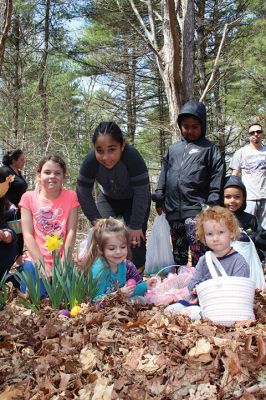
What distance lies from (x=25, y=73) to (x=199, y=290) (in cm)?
1307

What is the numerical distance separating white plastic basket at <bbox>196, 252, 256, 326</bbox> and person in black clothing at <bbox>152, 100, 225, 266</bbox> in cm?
105

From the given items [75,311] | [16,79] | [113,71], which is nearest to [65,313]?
[75,311]

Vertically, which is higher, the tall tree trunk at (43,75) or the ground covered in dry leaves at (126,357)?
the tall tree trunk at (43,75)

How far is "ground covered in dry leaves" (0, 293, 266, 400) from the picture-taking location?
1809mm

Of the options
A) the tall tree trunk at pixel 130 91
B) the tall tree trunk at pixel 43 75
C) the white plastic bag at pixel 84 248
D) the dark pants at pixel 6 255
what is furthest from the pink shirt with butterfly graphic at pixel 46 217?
the tall tree trunk at pixel 43 75

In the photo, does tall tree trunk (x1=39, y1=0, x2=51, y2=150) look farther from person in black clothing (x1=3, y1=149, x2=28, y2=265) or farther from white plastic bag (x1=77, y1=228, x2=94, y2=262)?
white plastic bag (x1=77, y1=228, x2=94, y2=262)

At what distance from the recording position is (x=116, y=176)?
141 inches

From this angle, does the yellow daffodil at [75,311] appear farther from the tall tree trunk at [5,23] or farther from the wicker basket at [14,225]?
the tall tree trunk at [5,23]

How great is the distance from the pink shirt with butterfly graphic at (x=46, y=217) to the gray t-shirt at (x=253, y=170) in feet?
9.94

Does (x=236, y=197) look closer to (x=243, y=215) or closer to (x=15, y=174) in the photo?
(x=243, y=215)

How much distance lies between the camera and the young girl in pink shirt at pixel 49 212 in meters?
3.59

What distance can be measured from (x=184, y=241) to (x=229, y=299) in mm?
1388

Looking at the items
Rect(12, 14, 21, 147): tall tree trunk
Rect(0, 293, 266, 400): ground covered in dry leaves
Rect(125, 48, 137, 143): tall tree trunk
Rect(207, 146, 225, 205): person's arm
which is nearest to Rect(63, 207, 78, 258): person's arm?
Rect(0, 293, 266, 400): ground covered in dry leaves

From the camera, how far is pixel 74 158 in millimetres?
14344
